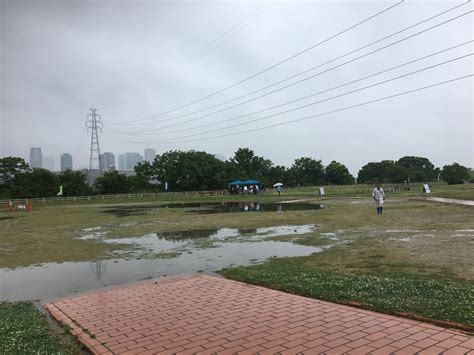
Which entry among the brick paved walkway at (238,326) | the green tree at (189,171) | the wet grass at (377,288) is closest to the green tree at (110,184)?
the green tree at (189,171)

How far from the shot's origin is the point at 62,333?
511 cm

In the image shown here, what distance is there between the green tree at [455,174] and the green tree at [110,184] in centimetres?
7075

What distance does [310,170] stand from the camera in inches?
3748

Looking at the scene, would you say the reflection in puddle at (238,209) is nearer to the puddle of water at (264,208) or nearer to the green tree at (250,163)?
the puddle of water at (264,208)

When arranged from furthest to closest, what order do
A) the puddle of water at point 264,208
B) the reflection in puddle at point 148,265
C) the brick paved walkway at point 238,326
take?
the puddle of water at point 264,208 < the reflection in puddle at point 148,265 < the brick paved walkway at point 238,326

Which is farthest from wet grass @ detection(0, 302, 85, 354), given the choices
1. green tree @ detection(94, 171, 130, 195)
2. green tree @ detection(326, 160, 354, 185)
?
green tree @ detection(326, 160, 354, 185)

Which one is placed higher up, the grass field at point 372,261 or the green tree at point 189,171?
the green tree at point 189,171

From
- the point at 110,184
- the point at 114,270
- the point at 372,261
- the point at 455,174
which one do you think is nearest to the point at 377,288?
the point at 372,261

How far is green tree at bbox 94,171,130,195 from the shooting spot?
66375 millimetres

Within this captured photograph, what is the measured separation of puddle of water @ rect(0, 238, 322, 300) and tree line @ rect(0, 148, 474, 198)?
55544 mm

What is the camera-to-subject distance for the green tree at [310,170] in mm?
93438

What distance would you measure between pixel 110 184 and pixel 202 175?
1635cm

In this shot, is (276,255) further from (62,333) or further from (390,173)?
(390,173)

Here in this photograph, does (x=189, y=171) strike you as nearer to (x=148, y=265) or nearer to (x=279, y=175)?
(x=279, y=175)
